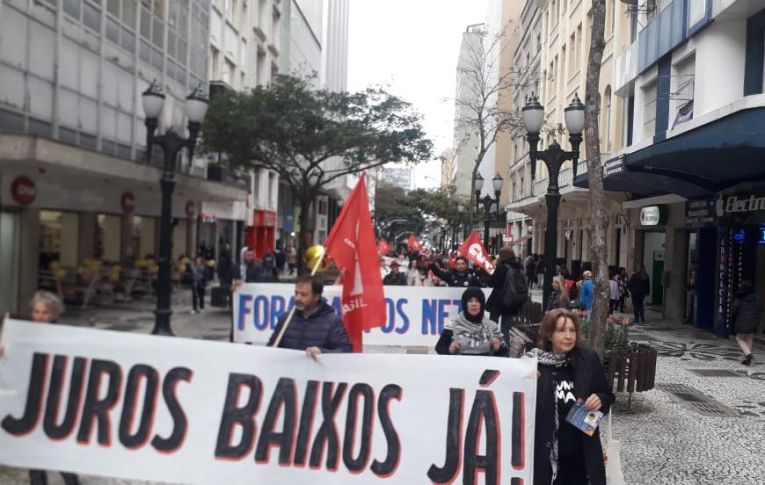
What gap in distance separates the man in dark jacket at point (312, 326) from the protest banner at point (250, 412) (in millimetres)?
889

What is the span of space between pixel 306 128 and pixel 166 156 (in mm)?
12839

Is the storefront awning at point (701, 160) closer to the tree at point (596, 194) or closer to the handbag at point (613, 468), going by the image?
the tree at point (596, 194)

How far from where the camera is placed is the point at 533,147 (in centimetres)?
1366

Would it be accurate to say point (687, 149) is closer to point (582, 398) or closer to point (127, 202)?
point (582, 398)

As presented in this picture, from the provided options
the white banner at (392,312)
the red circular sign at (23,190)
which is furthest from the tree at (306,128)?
the white banner at (392,312)

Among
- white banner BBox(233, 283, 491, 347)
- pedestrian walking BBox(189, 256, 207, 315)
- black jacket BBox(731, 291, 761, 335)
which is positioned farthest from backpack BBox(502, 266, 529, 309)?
pedestrian walking BBox(189, 256, 207, 315)

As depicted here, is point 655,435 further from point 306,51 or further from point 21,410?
point 306,51

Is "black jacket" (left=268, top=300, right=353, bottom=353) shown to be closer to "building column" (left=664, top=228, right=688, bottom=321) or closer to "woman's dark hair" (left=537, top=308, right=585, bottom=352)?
"woman's dark hair" (left=537, top=308, right=585, bottom=352)

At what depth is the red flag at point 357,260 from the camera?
6574 mm

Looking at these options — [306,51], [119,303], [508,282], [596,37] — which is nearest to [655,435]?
[508,282]

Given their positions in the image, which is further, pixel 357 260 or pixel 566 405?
pixel 357 260

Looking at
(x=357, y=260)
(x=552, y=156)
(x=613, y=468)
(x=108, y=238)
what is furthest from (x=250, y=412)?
(x=108, y=238)

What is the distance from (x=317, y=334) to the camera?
571 centimetres

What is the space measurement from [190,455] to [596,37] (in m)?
6.84
